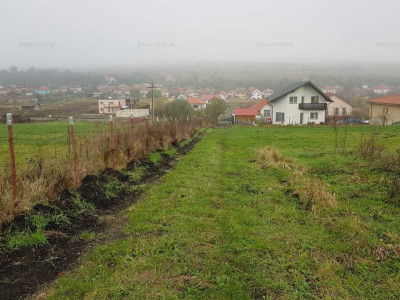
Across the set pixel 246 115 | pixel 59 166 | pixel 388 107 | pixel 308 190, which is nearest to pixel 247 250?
pixel 308 190

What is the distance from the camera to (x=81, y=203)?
600 centimetres

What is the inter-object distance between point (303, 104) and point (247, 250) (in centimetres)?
3784

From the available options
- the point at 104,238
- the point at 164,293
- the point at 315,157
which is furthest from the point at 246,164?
the point at 164,293

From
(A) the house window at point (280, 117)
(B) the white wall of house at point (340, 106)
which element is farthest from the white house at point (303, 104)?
(B) the white wall of house at point (340, 106)

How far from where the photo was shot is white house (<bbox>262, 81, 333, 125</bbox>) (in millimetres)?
39188

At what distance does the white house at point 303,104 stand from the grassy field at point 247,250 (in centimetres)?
3367

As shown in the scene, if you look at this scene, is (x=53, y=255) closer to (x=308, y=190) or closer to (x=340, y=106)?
(x=308, y=190)

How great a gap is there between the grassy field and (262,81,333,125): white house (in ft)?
110

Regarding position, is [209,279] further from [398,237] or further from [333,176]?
[333,176]

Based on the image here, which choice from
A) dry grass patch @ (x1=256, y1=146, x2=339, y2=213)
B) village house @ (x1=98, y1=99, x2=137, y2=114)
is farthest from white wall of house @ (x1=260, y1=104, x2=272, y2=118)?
dry grass patch @ (x1=256, y1=146, x2=339, y2=213)

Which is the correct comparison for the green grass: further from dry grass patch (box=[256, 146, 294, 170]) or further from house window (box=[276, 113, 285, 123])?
house window (box=[276, 113, 285, 123])

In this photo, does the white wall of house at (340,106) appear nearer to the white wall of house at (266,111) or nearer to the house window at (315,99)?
the white wall of house at (266,111)

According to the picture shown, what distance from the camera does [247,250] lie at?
4332 mm

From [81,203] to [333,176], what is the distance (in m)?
6.45
